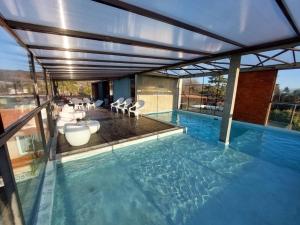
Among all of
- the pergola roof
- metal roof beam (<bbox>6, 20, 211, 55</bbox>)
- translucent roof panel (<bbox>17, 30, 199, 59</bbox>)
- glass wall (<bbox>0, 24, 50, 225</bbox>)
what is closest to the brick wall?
the pergola roof

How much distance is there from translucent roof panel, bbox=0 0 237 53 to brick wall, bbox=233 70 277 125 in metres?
6.21

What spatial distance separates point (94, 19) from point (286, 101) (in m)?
8.60

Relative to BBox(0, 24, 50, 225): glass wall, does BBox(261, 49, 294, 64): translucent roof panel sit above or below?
above

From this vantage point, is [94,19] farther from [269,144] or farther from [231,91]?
[269,144]

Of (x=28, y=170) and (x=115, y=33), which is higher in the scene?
(x=115, y=33)

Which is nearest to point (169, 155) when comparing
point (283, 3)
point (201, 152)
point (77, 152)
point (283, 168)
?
point (201, 152)

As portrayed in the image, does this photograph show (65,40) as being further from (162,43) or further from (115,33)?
(162,43)

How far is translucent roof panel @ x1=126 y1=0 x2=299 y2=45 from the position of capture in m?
1.67

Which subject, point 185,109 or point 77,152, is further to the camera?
point 185,109

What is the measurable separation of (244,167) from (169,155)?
6.45 ft

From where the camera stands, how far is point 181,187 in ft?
9.43

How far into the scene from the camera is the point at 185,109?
456 inches

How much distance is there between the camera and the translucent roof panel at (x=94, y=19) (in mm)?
1580

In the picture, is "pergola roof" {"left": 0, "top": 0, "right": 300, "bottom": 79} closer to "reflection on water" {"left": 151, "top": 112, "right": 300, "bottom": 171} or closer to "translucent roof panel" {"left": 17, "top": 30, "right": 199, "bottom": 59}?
"translucent roof panel" {"left": 17, "top": 30, "right": 199, "bottom": 59}
